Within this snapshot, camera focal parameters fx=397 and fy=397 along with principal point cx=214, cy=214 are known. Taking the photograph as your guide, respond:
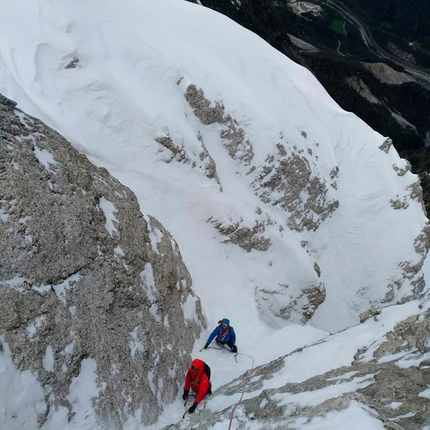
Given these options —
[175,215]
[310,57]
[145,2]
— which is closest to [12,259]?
[175,215]

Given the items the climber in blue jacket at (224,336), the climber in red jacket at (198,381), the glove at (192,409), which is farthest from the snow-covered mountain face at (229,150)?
the glove at (192,409)

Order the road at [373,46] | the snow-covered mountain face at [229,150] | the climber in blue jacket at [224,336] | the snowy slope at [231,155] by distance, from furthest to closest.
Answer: the road at [373,46]
the snow-covered mountain face at [229,150]
the snowy slope at [231,155]
the climber in blue jacket at [224,336]

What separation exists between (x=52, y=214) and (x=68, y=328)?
107 inches

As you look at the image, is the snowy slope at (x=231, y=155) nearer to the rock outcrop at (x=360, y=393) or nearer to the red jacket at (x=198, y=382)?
the red jacket at (x=198, y=382)

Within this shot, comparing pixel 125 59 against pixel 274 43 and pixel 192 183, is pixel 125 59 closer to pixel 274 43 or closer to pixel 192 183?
pixel 192 183

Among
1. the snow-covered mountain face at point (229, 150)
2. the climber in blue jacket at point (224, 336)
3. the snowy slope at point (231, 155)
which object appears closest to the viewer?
the climber in blue jacket at point (224, 336)

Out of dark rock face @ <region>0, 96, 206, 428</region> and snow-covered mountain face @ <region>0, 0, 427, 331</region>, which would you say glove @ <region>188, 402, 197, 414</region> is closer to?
dark rock face @ <region>0, 96, 206, 428</region>

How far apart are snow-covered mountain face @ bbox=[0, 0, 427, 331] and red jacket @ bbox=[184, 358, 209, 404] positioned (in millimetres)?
4918

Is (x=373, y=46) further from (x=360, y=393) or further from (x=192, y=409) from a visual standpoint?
(x=360, y=393)

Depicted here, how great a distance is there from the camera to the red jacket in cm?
997

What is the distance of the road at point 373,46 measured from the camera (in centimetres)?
11207

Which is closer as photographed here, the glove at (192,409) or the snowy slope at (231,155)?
the glove at (192,409)

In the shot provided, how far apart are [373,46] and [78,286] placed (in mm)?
150428

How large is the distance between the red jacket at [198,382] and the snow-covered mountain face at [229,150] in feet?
16.1
